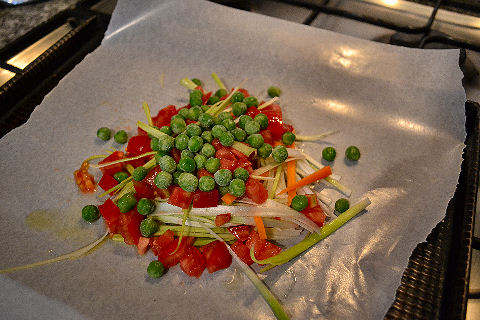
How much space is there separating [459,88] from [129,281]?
88.0 inches

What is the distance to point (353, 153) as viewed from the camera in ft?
7.03

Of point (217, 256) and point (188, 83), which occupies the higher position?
point (188, 83)

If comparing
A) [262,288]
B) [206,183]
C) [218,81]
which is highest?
[218,81]

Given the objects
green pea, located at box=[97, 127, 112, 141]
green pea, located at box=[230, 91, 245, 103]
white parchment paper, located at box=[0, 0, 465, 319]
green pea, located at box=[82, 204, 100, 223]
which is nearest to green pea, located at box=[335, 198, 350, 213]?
white parchment paper, located at box=[0, 0, 465, 319]

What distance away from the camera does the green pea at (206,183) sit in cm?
175

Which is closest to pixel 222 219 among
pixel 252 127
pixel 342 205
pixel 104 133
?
pixel 252 127

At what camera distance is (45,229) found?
75.3 inches

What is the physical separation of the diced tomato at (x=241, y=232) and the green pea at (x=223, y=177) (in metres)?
0.26

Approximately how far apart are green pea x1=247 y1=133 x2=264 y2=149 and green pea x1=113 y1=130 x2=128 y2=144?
86cm

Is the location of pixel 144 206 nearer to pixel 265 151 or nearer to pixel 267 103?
pixel 265 151

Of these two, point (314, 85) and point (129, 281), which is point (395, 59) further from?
point (129, 281)

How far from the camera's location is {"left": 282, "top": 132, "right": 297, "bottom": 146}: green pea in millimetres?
2150

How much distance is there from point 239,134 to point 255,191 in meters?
0.35

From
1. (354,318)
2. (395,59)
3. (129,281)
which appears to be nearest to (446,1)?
(395,59)
